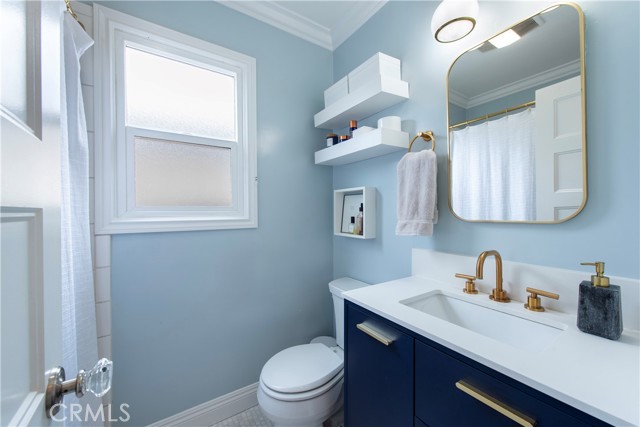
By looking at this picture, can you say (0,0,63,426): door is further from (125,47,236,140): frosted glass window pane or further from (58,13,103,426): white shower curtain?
(125,47,236,140): frosted glass window pane

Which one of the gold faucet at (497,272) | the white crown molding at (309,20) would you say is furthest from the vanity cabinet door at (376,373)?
the white crown molding at (309,20)

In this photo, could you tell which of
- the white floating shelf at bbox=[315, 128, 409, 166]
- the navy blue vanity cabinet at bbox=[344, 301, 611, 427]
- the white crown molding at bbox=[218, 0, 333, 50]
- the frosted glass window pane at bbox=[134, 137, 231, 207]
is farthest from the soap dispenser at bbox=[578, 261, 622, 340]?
the white crown molding at bbox=[218, 0, 333, 50]

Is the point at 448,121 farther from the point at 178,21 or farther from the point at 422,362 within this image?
the point at 178,21

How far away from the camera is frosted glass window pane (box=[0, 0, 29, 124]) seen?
0.36m

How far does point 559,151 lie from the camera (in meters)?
0.86

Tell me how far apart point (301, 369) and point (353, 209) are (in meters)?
0.99

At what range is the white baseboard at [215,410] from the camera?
4.45 feet

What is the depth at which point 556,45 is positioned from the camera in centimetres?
86

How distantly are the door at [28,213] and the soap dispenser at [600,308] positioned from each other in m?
1.23

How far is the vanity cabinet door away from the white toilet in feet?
0.42

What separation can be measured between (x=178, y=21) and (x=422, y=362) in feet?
6.41

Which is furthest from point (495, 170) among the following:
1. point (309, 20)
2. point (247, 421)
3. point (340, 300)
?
point (247, 421)

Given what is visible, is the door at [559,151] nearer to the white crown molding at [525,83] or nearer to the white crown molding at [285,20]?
the white crown molding at [525,83]

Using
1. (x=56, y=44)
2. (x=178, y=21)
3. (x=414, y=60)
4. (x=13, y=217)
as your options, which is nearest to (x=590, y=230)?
(x=414, y=60)
